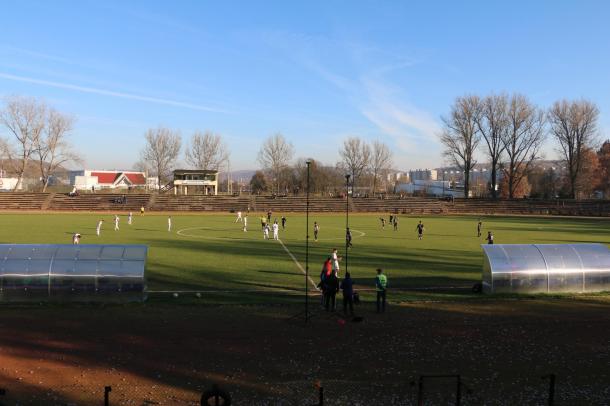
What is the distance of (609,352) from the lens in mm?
12742

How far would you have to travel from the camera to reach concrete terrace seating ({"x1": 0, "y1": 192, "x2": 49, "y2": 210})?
7500cm

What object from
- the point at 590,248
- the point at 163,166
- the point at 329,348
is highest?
the point at 163,166

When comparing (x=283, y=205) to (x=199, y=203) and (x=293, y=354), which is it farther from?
(x=293, y=354)

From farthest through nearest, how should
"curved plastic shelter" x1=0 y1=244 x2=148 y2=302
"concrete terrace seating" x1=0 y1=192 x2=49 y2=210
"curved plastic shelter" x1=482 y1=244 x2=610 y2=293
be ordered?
"concrete terrace seating" x1=0 y1=192 x2=49 y2=210 < "curved plastic shelter" x1=482 y1=244 x2=610 y2=293 < "curved plastic shelter" x1=0 y1=244 x2=148 y2=302

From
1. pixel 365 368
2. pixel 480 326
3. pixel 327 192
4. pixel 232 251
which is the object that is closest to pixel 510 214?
pixel 327 192

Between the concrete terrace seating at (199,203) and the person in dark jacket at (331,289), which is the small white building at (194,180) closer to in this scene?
the concrete terrace seating at (199,203)

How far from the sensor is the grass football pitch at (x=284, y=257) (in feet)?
66.4

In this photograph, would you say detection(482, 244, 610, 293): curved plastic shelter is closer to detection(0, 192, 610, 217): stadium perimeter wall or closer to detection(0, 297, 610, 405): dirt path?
detection(0, 297, 610, 405): dirt path

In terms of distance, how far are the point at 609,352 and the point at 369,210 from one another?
229 ft

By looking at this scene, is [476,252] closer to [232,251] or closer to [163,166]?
[232,251]

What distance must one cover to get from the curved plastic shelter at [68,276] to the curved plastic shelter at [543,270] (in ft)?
45.3

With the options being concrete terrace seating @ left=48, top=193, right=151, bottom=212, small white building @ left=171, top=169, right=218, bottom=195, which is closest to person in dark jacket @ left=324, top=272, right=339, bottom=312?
concrete terrace seating @ left=48, top=193, right=151, bottom=212

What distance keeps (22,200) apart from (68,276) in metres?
70.5

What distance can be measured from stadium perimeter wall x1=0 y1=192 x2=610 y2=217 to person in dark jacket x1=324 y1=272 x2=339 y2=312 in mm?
62604
